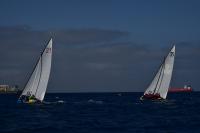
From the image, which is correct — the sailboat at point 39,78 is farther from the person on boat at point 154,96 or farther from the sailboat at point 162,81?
the sailboat at point 162,81

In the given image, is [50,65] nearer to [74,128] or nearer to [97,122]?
[97,122]

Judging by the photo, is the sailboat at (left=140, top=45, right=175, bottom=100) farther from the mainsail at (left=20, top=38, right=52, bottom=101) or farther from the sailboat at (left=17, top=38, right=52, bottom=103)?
the mainsail at (left=20, top=38, right=52, bottom=101)

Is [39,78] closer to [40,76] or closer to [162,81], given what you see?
[40,76]

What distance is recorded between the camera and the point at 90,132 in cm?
5822

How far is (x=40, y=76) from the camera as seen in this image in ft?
376

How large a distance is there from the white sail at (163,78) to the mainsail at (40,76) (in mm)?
36009

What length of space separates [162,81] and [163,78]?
0.94 meters

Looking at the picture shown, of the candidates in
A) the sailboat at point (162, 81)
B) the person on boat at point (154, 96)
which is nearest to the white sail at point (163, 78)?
the sailboat at point (162, 81)

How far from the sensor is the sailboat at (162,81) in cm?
13388

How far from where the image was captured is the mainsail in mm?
112375

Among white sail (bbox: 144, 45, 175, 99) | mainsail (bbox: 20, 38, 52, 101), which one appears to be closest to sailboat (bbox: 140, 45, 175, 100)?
white sail (bbox: 144, 45, 175, 99)

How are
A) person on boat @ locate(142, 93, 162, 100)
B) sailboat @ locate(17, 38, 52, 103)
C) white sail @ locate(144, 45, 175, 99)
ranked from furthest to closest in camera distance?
1. person on boat @ locate(142, 93, 162, 100)
2. white sail @ locate(144, 45, 175, 99)
3. sailboat @ locate(17, 38, 52, 103)

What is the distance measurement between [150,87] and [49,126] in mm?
78048

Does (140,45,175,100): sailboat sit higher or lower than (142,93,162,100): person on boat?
higher
